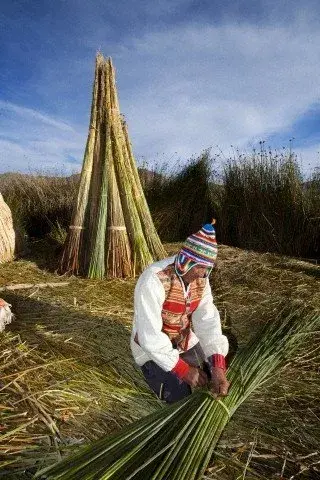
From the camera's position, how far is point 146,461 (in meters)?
1.37

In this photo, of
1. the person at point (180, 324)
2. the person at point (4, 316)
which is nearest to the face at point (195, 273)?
the person at point (180, 324)

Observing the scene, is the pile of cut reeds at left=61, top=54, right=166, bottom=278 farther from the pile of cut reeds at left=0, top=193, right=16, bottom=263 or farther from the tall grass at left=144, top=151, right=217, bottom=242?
the tall grass at left=144, top=151, right=217, bottom=242

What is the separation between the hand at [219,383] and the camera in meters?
1.89

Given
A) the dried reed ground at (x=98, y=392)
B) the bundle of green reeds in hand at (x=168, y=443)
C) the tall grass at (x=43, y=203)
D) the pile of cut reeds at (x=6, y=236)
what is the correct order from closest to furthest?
the bundle of green reeds in hand at (x=168, y=443), the dried reed ground at (x=98, y=392), the pile of cut reeds at (x=6, y=236), the tall grass at (x=43, y=203)

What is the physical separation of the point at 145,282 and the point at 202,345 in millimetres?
511

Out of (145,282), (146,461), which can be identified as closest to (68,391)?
(145,282)

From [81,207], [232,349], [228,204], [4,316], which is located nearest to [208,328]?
[232,349]

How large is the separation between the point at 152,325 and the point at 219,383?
363mm

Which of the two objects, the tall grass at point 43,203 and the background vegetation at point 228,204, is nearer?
the background vegetation at point 228,204

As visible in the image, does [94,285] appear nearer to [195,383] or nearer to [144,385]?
[144,385]

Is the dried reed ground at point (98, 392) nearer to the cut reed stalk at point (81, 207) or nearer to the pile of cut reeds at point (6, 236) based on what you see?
the cut reed stalk at point (81, 207)

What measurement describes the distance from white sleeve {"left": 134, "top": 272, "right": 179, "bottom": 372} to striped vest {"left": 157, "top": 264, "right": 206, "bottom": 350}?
0.08 m

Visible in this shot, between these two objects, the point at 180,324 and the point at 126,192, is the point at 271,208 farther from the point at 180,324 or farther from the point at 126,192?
the point at 180,324

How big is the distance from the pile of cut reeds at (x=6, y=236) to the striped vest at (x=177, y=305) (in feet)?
9.38
